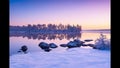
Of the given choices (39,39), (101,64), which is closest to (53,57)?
(39,39)

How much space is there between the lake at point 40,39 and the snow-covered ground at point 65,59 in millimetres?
38

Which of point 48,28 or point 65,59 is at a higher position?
point 48,28

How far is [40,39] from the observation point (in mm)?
2697

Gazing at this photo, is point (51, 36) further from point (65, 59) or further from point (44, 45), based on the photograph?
point (65, 59)

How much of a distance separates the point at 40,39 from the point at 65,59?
21 centimetres

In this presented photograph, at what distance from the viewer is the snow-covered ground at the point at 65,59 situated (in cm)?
264

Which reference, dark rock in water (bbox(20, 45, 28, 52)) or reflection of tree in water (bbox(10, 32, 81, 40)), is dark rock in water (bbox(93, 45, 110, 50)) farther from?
dark rock in water (bbox(20, 45, 28, 52))

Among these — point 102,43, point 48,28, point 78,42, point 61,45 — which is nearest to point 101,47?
point 102,43

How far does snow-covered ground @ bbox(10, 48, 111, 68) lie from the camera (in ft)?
8.65

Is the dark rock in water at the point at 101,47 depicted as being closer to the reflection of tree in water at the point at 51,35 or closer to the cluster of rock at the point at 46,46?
the reflection of tree in water at the point at 51,35

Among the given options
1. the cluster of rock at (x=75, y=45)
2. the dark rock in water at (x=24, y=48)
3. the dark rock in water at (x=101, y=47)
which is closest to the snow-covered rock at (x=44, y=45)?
the cluster of rock at (x=75, y=45)
